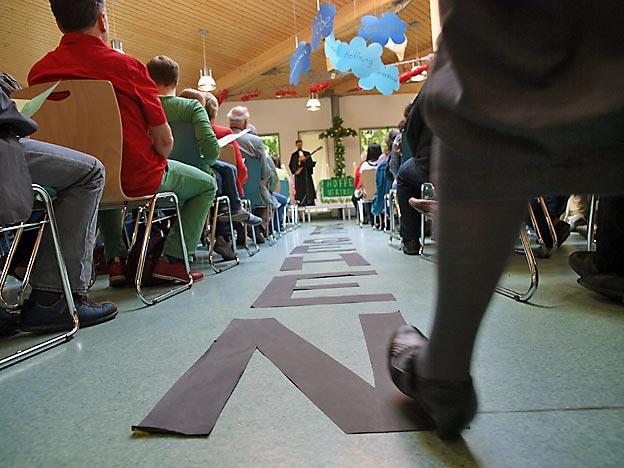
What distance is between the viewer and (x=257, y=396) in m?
0.83

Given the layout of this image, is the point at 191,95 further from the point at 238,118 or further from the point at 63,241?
the point at 63,241

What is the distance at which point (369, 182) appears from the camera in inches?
253

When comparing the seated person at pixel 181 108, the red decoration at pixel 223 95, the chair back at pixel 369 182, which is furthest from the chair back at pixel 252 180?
the red decoration at pixel 223 95

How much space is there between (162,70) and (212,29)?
5.97 meters

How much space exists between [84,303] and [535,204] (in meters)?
2.29

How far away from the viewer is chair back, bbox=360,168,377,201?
6.33 metres

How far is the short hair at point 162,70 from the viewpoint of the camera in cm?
249

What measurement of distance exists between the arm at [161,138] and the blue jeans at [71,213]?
407 millimetres

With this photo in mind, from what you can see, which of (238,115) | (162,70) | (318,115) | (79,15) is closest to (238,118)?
(238,115)

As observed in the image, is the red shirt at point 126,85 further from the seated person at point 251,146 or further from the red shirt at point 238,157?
the seated person at point 251,146

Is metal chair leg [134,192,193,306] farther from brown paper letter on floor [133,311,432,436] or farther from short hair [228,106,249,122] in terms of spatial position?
short hair [228,106,249,122]

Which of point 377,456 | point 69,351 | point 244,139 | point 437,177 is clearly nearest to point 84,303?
point 69,351

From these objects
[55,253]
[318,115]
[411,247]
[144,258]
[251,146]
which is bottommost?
[411,247]

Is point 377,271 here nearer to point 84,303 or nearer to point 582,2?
point 84,303
